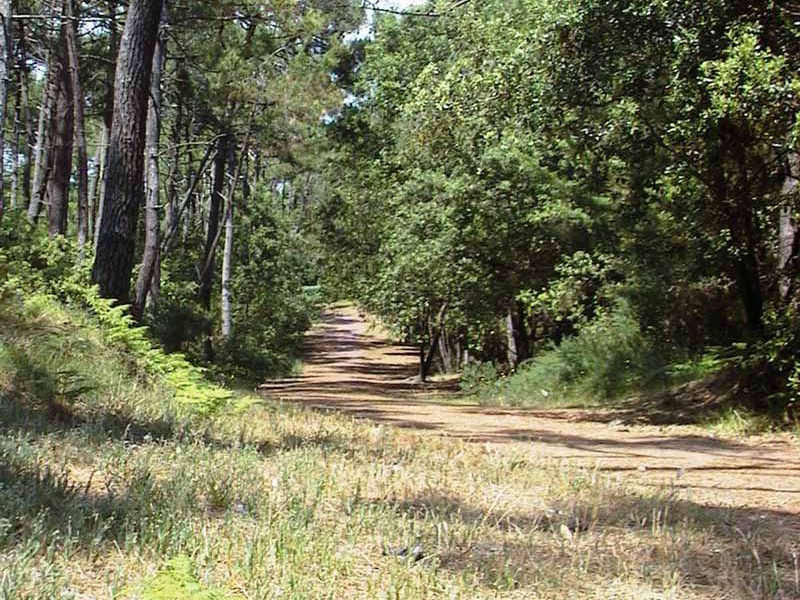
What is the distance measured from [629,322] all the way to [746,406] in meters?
5.92

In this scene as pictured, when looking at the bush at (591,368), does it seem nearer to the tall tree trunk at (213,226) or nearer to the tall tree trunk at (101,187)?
the tall tree trunk at (101,187)

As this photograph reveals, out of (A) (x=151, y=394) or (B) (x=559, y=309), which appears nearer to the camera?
(A) (x=151, y=394)

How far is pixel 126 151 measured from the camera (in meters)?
11.5

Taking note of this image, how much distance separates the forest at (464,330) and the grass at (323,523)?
0.03 meters

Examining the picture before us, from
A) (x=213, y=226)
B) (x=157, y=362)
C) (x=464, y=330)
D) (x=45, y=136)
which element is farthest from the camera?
(x=464, y=330)

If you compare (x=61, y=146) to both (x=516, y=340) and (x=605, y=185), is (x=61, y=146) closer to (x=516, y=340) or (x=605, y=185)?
(x=516, y=340)

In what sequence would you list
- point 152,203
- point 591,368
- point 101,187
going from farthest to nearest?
point 101,187 < point 152,203 < point 591,368

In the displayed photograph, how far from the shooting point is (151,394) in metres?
8.91

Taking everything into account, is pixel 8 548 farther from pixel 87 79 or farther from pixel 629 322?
pixel 87 79

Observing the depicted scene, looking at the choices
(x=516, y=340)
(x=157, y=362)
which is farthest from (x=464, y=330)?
(x=157, y=362)

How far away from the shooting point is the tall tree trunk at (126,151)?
1138cm

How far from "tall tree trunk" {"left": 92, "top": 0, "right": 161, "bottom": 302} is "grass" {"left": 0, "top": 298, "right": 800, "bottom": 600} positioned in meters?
4.46

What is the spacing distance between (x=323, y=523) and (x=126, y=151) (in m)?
8.46

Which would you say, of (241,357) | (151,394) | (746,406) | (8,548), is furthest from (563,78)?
(241,357)
